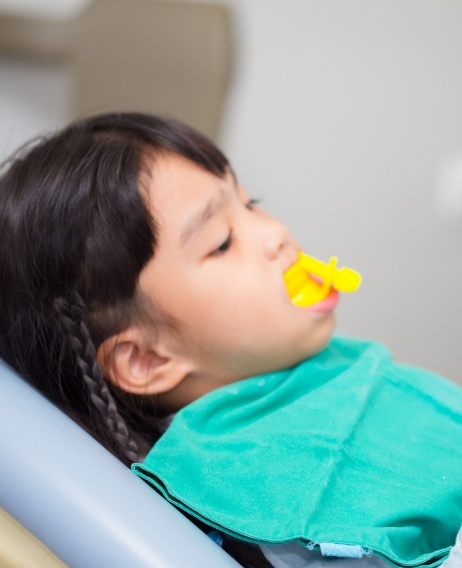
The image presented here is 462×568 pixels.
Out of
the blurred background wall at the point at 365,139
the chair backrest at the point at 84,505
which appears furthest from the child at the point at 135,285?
the blurred background wall at the point at 365,139

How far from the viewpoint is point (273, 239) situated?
0.91 metres

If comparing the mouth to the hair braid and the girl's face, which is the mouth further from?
the hair braid

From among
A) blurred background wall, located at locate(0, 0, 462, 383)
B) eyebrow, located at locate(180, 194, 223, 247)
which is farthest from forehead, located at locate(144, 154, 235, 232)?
blurred background wall, located at locate(0, 0, 462, 383)

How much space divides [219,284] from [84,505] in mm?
311

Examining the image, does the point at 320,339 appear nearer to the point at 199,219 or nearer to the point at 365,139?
the point at 199,219

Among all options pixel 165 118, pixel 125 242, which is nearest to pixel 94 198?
pixel 125 242

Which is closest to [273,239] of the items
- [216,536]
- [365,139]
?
[216,536]

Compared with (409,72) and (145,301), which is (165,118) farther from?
(409,72)

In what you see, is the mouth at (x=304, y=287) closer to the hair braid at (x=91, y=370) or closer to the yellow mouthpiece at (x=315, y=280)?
the yellow mouthpiece at (x=315, y=280)

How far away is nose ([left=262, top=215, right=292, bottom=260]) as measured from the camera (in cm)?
90

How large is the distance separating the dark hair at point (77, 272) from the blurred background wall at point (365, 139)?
2.41ft

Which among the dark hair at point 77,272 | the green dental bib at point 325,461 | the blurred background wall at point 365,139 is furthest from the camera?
the blurred background wall at point 365,139

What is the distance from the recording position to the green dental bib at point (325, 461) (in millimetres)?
726

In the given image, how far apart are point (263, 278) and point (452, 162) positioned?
882 millimetres
